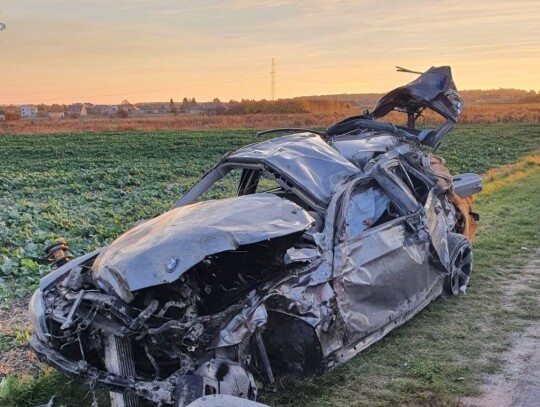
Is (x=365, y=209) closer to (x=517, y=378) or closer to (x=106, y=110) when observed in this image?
(x=517, y=378)

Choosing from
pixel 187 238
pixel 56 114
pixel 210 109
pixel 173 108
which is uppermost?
pixel 173 108

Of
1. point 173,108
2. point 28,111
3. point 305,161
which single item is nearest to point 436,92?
point 305,161

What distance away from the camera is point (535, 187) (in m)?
14.5

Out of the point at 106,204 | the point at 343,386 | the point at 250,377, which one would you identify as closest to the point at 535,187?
the point at 106,204

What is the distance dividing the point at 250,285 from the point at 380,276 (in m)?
1.39

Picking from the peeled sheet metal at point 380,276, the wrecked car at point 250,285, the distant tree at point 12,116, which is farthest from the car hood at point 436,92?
the distant tree at point 12,116

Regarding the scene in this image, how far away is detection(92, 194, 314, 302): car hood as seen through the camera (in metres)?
3.59

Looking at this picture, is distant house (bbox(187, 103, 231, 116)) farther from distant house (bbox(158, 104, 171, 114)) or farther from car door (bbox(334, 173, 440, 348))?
car door (bbox(334, 173, 440, 348))

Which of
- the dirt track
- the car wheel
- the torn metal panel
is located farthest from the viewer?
the car wheel

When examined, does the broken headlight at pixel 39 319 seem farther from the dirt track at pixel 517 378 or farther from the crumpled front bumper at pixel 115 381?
the dirt track at pixel 517 378

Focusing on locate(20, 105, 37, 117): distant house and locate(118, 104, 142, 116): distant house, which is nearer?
locate(118, 104, 142, 116): distant house

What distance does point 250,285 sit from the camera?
160 inches

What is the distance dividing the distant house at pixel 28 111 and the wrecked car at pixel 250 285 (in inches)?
3654

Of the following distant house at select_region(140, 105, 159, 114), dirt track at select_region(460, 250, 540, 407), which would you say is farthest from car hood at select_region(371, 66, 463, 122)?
distant house at select_region(140, 105, 159, 114)
